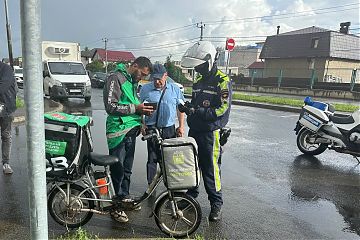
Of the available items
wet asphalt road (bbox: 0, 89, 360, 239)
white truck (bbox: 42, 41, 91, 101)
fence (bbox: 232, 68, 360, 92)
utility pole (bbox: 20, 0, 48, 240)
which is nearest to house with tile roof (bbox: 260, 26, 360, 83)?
fence (bbox: 232, 68, 360, 92)

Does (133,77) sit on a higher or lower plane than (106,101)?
higher

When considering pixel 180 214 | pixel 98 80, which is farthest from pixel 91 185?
pixel 98 80

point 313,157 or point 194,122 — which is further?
point 313,157

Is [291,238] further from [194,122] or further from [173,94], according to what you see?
[173,94]

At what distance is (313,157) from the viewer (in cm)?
Answer: 730

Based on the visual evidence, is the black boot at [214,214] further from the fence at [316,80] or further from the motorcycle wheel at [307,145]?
the fence at [316,80]

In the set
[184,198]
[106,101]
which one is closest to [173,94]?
[106,101]

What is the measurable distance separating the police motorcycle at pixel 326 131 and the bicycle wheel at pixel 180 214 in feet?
15.0

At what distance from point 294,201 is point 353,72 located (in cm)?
2132

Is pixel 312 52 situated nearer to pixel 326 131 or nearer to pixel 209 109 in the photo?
pixel 326 131

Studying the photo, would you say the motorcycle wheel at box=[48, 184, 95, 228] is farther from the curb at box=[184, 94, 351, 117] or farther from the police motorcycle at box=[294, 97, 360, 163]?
the curb at box=[184, 94, 351, 117]

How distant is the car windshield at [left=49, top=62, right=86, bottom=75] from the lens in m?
16.4

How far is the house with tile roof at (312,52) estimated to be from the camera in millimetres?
42344

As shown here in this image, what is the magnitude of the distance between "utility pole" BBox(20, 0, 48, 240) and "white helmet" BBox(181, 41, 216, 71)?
7.17 feet
